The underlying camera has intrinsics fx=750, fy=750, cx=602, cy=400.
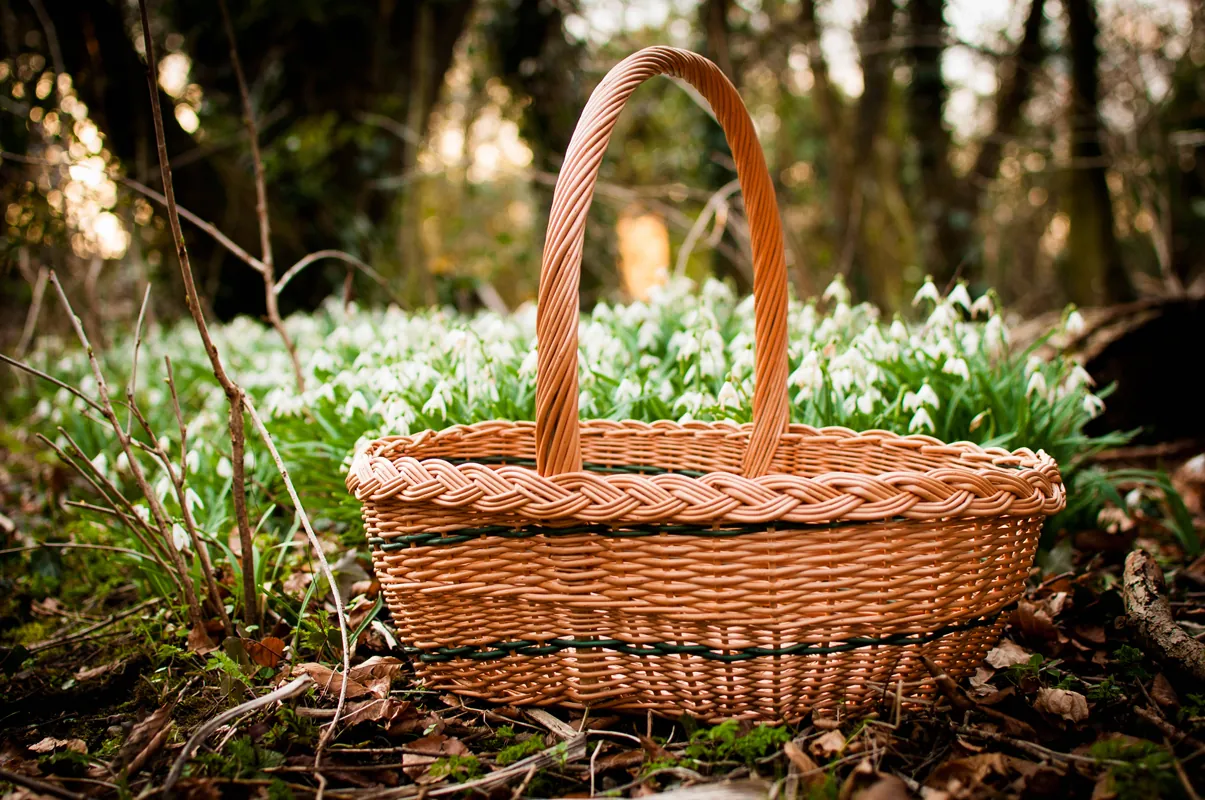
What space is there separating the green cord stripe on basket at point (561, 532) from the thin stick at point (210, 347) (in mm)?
352

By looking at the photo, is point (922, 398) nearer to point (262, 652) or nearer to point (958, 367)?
point (958, 367)

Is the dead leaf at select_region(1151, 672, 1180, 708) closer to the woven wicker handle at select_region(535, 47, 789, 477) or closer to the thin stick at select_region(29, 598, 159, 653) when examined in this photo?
the woven wicker handle at select_region(535, 47, 789, 477)

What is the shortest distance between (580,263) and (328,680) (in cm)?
98

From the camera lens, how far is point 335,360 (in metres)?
2.94

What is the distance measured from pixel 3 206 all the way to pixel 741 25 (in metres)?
6.00

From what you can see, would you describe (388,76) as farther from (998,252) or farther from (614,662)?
(998,252)

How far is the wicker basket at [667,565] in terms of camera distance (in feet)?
3.95

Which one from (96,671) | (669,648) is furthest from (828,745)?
(96,671)

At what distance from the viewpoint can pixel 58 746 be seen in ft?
4.60

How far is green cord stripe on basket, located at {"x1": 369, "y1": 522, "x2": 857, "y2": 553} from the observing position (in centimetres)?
121

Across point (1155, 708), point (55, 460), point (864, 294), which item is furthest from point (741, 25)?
point (1155, 708)

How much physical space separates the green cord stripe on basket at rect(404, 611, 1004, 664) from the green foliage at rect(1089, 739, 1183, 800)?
0.27m

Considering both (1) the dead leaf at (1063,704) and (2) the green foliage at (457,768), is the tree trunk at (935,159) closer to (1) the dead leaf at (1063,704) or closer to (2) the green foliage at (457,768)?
(1) the dead leaf at (1063,704)

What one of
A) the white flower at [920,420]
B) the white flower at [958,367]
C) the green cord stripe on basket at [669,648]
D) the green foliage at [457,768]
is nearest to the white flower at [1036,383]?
the white flower at [958,367]
